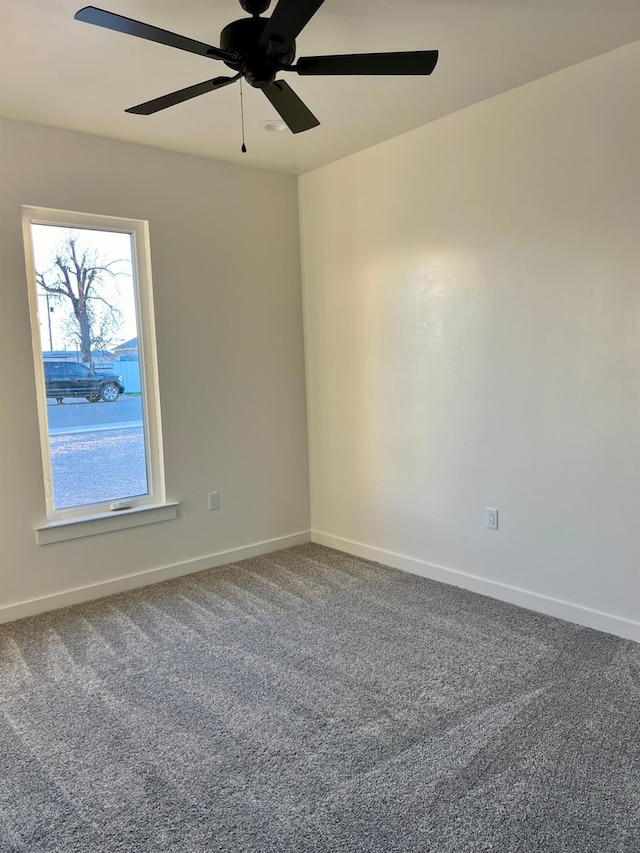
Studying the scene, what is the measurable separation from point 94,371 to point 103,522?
34.6 inches

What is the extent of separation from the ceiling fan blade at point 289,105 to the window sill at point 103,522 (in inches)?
89.9

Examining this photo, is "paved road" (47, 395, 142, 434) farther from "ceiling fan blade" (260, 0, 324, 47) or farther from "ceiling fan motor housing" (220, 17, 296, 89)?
"ceiling fan blade" (260, 0, 324, 47)

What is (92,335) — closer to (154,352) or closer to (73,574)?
(154,352)

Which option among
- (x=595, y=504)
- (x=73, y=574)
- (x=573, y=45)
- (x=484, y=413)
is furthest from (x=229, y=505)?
(x=573, y=45)

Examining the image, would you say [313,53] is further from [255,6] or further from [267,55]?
[267,55]

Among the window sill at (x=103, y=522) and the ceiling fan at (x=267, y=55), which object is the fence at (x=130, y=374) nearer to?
the window sill at (x=103, y=522)

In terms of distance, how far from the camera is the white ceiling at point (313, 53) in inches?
82.5

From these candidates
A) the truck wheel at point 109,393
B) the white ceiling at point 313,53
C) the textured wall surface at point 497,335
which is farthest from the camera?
the truck wheel at point 109,393

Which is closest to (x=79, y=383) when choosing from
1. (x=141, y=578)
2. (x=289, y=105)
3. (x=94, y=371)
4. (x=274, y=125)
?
(x=94, y=371)

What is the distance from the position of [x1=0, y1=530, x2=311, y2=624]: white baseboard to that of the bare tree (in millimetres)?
1322

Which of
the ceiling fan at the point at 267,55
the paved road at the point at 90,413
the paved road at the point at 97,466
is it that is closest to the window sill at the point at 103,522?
the paved road at the point at 97,466

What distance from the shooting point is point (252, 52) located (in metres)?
1.85

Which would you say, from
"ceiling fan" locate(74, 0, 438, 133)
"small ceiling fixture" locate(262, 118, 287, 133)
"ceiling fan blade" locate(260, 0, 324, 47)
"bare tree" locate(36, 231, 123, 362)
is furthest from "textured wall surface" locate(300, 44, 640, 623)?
"ceiling fan blade" locate(260, 0, 324, 47)

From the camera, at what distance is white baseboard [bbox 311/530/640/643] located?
2.68 meters
